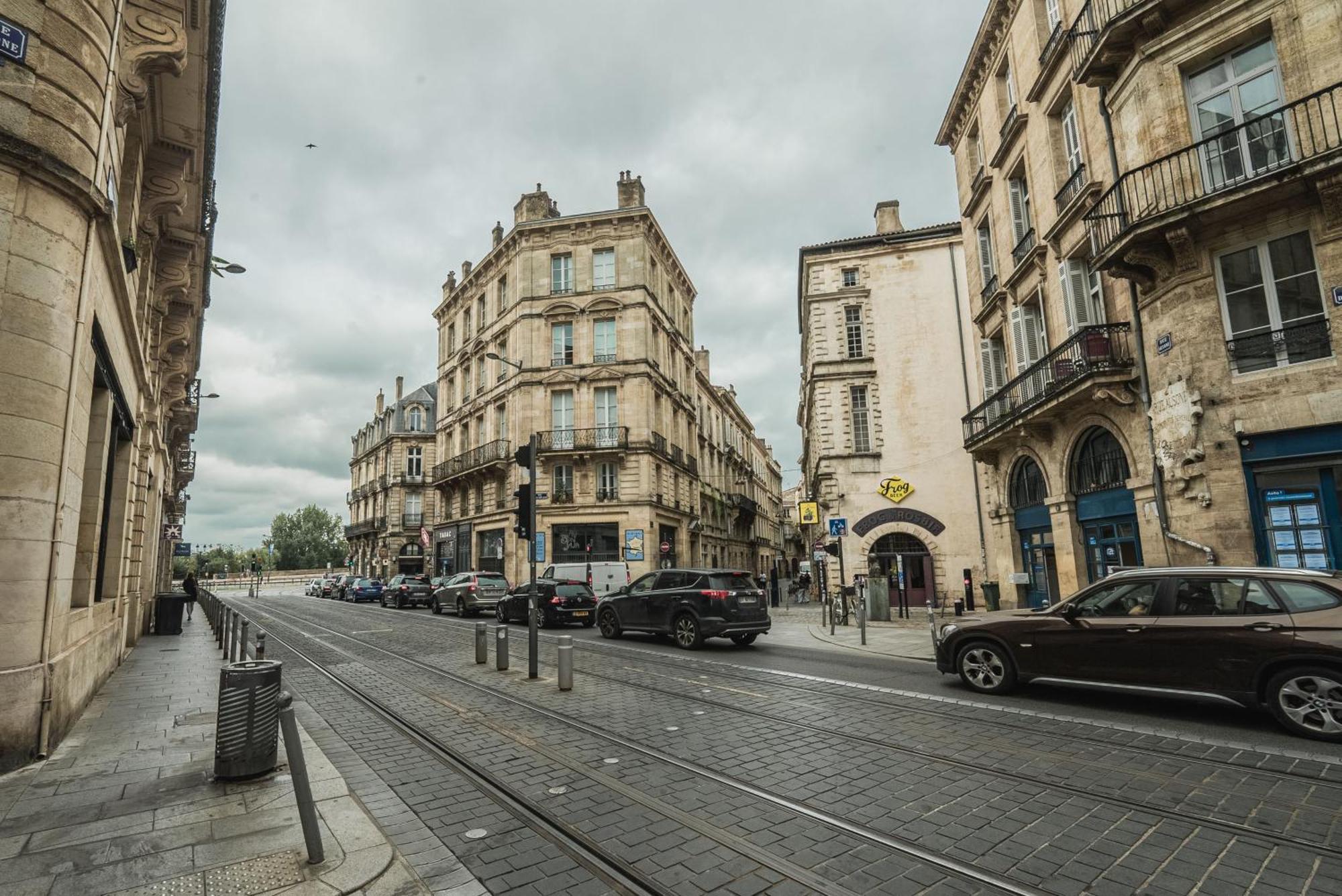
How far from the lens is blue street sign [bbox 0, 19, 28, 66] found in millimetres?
A: 5730

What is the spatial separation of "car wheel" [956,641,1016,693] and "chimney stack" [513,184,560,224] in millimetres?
32066

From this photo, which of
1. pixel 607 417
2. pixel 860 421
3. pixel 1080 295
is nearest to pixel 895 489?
pixel 860 421

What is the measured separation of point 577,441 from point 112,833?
28.4m

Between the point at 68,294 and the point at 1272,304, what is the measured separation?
15.5m

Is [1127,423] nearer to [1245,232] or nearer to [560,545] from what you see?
[1245,232]

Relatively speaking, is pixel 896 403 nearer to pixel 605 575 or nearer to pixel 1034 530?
pixel 1034 530

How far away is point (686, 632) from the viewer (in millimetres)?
13984

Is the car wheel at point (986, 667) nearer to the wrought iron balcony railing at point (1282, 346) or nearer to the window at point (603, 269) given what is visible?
the wrought iron balcony railing at point (1282, 346)

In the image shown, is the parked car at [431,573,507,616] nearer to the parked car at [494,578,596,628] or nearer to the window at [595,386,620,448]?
the parked car at [494,578,596,628]

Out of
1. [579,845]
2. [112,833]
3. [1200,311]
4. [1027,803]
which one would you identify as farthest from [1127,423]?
[112,833]

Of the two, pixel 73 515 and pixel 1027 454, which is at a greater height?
pixel 1027 454

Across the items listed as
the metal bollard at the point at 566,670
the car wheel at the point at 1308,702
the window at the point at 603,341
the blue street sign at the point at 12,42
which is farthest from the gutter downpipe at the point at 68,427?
the window at the point at 603,341

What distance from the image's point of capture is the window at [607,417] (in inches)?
1268

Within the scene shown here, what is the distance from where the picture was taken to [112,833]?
4137 millimetres
